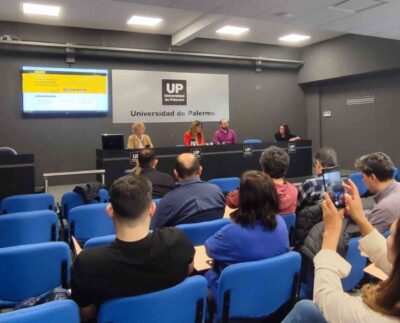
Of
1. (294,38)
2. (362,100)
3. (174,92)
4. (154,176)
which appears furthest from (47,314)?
(362,100)

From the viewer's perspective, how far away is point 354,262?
2.08 metres

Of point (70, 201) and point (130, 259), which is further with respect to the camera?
point (70, 201)

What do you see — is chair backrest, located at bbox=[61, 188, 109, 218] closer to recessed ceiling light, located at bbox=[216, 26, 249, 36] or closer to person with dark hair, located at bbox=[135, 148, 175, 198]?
person with dark hair, located at bbox=[135, 148, 175, 198]

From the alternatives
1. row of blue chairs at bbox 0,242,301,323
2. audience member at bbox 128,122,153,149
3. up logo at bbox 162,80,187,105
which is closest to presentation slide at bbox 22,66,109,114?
up logo at bbox 162,80,187,105

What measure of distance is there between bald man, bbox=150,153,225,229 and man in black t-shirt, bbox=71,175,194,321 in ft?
2.92

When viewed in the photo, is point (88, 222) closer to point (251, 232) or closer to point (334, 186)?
point (251, 232)

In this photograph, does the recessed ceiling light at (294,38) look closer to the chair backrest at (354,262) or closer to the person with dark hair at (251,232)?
the chair backrest at (354,262)

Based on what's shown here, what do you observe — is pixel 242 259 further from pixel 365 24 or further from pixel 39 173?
pixel 39 173

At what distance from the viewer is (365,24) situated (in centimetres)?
582

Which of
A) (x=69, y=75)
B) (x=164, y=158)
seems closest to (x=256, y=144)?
(x=164, y=158)

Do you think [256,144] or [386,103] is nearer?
[256,144]

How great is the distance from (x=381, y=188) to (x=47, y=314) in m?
2.27

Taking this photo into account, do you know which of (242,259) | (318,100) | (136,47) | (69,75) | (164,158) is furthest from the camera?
(318,100)

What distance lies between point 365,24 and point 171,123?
459 centimetres
